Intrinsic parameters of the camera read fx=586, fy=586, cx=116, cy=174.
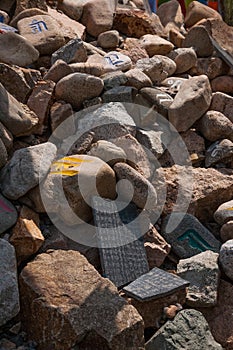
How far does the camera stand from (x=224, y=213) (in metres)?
4.62

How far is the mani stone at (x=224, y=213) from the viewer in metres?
4.60

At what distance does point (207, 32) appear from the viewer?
254 inches

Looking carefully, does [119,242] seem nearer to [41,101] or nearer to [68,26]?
[41,101]

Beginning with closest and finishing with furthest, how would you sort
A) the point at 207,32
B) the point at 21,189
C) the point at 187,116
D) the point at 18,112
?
1. the point at 21,189
2. the point at 18,112
3. the point at 187,116
4. the point at 207,32

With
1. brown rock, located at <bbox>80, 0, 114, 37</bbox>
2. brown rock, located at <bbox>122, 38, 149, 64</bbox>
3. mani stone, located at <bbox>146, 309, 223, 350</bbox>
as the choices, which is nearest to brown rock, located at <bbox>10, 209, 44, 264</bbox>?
mani stone, located at <bbox>146, 309, 223, 350</bbox>

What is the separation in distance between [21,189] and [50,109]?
1010mm

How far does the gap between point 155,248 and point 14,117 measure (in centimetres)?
141

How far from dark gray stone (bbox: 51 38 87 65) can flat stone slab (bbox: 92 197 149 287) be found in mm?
1645

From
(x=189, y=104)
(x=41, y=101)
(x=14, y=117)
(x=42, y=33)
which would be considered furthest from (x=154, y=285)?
(x=42, y=33)

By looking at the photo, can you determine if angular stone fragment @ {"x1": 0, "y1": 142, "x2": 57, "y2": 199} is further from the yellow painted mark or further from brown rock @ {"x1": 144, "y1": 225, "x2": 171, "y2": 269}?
brown rock @ {"x1": 144, "y1": 225, "x2": 171, "y2": 269}

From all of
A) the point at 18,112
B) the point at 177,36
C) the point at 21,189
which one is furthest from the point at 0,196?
the point at 177,36

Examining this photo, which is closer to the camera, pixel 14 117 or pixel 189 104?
pixel 14 117

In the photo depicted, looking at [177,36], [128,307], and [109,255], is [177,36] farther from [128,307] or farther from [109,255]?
[128,307]

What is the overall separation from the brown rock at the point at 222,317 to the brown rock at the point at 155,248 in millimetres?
467
